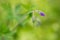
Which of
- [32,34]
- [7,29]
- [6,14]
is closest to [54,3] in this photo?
[32,34]

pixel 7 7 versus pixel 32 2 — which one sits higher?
pixel 32 2

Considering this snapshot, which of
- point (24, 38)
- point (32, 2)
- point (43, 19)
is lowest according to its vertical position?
point (24, 38)

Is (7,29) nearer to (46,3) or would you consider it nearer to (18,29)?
(18,29)

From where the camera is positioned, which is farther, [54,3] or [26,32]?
[54,3]

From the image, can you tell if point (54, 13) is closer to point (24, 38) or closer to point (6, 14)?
point (24, 38)

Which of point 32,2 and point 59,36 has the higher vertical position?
point 32,2

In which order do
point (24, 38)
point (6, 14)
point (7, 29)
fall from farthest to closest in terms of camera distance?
point (24, 38) < point (6, 14) < point (7, 29)

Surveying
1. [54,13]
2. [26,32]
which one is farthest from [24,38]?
[54,13]

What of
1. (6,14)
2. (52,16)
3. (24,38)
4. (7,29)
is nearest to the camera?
(7,29)

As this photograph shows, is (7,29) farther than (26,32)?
No
